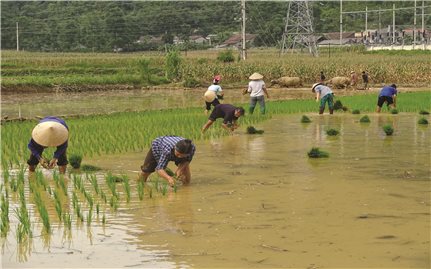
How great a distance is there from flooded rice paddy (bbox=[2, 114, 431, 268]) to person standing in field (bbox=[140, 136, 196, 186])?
0.20 meters

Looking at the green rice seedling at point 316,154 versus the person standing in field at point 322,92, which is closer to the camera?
the green rice seedling at point 316,154

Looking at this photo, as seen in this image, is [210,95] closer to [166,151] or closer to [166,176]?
[166,151]

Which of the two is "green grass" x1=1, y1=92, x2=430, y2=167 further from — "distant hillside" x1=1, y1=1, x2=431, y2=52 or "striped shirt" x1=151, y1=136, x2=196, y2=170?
"distant hillside" x1=1, y1=1, x2=431, y2=52

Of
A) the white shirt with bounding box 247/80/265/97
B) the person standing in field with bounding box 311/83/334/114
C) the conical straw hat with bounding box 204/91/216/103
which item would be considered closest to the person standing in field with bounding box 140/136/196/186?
the conical straw hat with bounding box 204/91/216/103

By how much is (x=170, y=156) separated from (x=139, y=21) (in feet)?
275

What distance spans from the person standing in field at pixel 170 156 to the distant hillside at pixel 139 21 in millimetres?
65682

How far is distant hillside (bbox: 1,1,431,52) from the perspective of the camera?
80.4 meters

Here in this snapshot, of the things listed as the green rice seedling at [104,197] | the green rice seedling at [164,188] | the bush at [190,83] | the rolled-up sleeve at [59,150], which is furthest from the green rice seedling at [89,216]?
the bush at [190,83]

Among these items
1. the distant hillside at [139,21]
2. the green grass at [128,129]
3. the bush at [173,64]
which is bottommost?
the green grass at [128,129]

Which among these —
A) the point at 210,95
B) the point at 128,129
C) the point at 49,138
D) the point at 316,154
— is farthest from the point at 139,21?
the point at 49,138

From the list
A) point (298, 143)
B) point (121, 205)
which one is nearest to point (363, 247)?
point (121, 205)

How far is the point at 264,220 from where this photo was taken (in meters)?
7.25

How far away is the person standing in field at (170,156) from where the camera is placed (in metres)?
8.48

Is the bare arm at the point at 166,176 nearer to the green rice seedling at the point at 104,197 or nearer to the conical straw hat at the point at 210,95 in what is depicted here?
the green rice seedling at the point at 104,197
